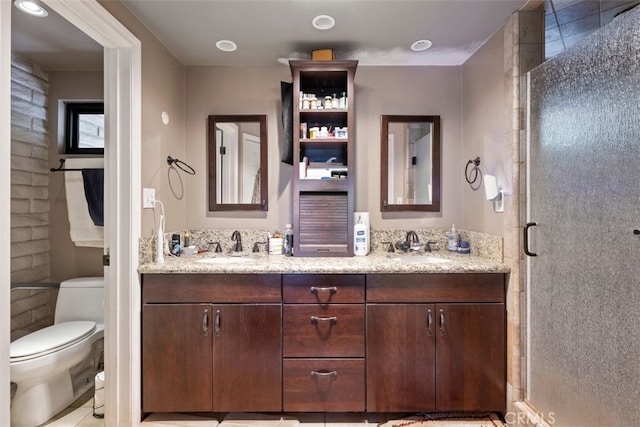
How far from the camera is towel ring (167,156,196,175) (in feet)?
6.93

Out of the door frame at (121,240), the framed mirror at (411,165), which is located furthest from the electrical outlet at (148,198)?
the framed mirror at (411,165)

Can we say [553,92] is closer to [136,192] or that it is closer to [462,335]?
[462,335]

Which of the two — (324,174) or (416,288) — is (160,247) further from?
(416,288)

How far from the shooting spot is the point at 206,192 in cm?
238

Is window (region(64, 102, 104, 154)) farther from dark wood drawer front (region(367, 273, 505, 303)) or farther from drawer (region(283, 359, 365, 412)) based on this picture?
dark wood drawer front (region(367, 273, 505, 303))

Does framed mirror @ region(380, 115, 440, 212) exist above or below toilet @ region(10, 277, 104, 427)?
above

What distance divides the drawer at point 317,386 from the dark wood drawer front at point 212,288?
1.33 feet

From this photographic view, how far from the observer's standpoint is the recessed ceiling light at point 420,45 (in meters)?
2.02

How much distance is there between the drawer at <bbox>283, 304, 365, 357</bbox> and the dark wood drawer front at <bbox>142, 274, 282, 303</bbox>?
0.52ft

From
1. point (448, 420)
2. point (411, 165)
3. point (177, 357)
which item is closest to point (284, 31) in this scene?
point (411, 165)

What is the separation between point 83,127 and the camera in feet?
7.84

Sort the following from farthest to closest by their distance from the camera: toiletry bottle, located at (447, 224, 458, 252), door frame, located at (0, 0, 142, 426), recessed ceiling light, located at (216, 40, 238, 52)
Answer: toiletry bottle, located at (447, 224, 458, 252), recessed ceiling light, located at (216, 40, 238, 52), door frame, located at (0, 0, 142, 426)

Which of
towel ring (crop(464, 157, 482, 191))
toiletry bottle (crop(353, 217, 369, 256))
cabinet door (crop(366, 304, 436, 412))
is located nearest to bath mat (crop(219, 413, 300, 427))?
cabinet door (crop(366, 304, 436, 412))

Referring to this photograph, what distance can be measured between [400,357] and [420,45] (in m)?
1.97
